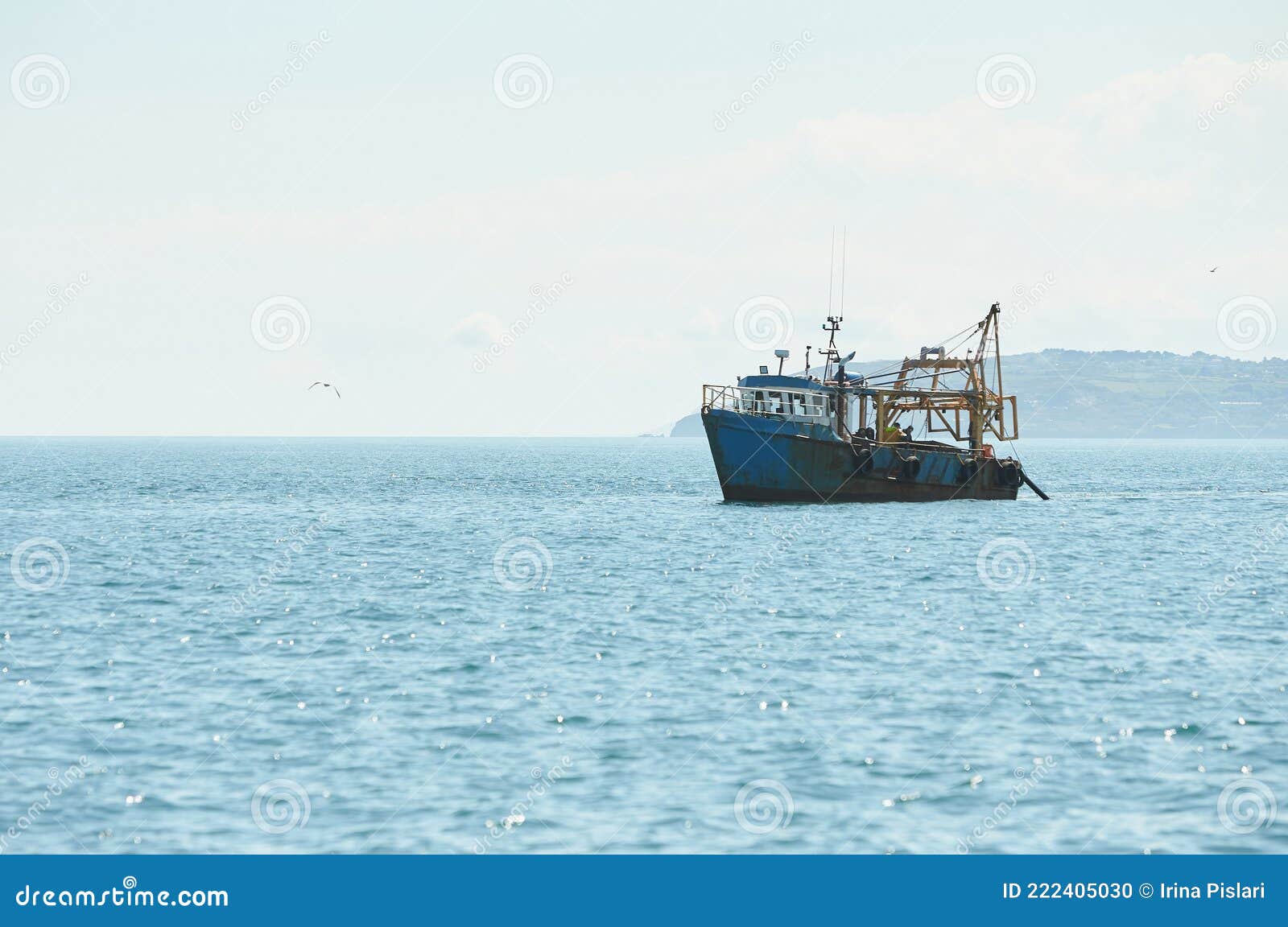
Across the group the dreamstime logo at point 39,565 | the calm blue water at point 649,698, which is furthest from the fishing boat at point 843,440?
the dreamstime logo at point 39,565

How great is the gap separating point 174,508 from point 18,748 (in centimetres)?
5923

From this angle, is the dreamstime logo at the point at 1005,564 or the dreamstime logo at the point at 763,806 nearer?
the dreamstime logo at the point at 763,806

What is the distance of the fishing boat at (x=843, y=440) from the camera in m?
61.1
